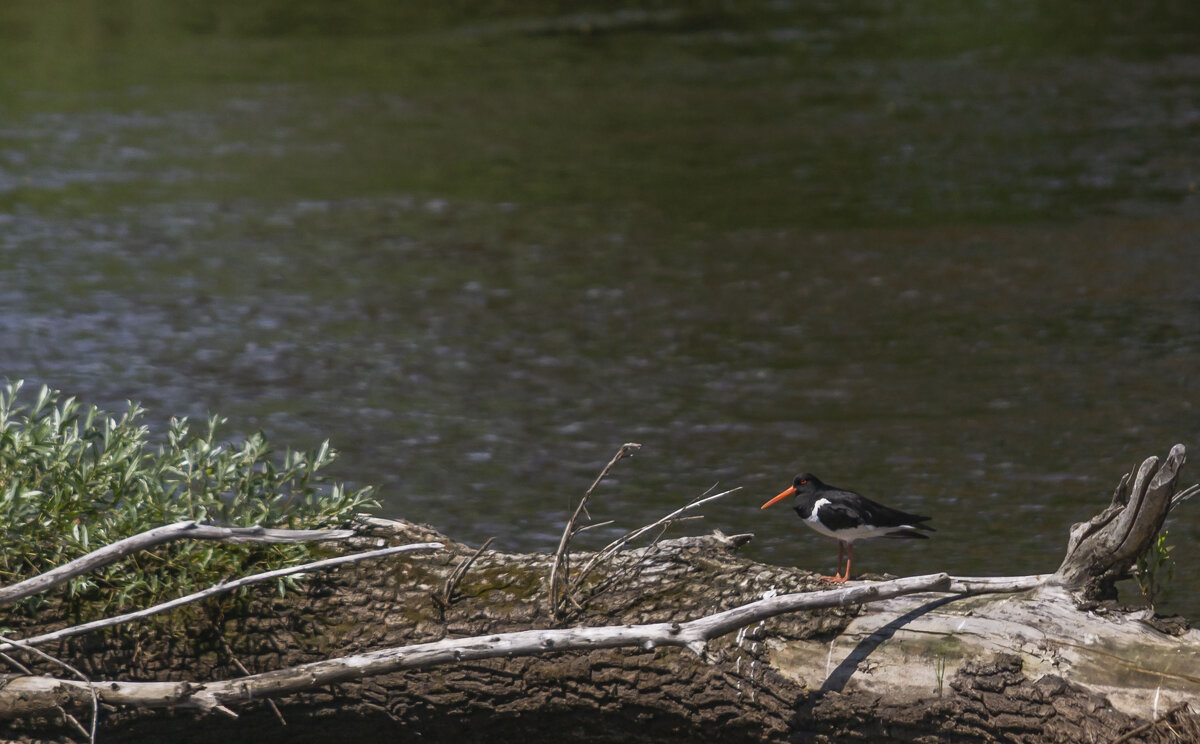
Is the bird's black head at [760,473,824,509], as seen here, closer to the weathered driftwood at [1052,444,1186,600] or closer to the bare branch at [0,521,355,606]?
the weathered driftwood at [1052,444,1186,600]

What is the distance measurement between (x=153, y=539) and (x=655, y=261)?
382 inches

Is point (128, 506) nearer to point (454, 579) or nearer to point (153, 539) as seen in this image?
point (153, 539)

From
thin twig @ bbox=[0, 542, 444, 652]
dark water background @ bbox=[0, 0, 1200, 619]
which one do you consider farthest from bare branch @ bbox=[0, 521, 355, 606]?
dark water background @ bbox=[0, 0, 1200, 619]

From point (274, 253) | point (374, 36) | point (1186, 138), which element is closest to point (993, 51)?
point (1186, 138)

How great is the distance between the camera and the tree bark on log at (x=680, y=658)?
5.06 m

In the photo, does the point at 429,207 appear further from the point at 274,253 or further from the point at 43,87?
the point at 43,87

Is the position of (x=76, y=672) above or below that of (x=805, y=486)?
below

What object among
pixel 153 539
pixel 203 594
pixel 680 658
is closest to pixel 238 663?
pixel 203 594

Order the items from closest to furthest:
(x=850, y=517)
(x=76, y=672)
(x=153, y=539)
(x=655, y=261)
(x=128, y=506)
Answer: (x=153, y=539) → (x=76, y=672) → (x=128, y=506) → (x=850, y=517) → (x=655, y=261)

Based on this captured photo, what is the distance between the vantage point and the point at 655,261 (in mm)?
14297

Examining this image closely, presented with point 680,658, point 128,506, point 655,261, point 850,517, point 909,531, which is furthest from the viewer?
point 655,261

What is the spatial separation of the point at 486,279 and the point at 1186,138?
941 cm

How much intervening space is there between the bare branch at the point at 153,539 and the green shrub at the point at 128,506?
0.31 m

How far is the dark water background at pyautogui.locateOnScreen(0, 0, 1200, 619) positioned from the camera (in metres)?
9.62
